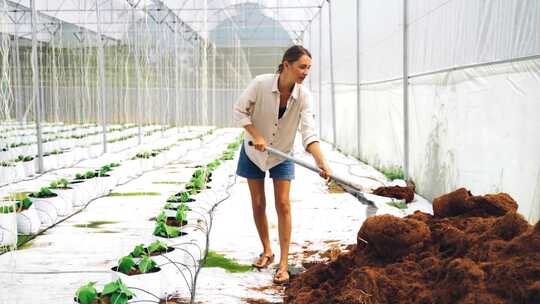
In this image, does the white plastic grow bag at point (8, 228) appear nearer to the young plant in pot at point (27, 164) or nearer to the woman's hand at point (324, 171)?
the woman's hand at point (324, 171)

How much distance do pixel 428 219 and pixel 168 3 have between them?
42.9ft

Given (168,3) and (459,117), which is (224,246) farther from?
(168,3)

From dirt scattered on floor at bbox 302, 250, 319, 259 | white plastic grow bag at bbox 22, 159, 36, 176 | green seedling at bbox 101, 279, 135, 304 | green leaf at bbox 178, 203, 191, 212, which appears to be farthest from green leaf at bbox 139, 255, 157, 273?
white plastic grow bag at bbox 22, 159, 36, 176

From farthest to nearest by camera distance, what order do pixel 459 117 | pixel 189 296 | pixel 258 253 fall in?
pixel 459 117
pixel 258 253
pixel 189 296

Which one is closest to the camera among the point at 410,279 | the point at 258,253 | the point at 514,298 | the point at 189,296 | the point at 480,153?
the point at 514,298

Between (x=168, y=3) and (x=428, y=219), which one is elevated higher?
(x=168, y=3)

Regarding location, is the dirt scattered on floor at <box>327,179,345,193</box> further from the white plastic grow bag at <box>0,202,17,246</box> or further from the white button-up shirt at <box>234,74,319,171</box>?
the white plastic grow bag at <box>0,202,17,246</box>

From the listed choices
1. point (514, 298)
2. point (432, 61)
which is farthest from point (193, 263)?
point (432, 61)

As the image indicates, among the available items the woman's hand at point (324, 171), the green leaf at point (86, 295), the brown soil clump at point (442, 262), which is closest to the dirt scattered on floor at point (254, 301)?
the brown soil clump at point (442, 262)

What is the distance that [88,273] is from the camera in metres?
3.68

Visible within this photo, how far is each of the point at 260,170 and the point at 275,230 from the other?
1.31 meters

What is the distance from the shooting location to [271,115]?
3557mm

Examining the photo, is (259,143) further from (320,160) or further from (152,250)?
(152,250)

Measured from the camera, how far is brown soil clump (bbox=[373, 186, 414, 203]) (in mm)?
5957
